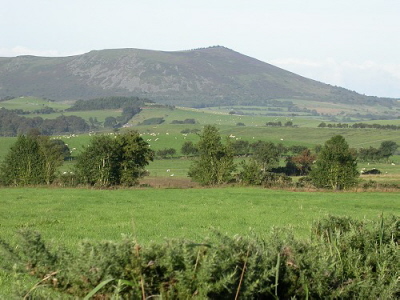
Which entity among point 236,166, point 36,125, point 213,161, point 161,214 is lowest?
point 36,125

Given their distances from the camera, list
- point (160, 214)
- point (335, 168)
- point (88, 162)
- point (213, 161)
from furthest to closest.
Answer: point (213, 161) → point (335, 168) → point (88, 162) → point (160, 214)

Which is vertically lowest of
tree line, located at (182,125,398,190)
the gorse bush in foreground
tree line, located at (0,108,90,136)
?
tree line, located at (0,108,90,136)

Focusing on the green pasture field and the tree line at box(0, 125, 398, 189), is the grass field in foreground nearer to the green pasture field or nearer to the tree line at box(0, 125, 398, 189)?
the green pasture field

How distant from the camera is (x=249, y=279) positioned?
4.50 metres

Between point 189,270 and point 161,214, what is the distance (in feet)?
58.1

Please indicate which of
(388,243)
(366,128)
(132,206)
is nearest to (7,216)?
(132,206)

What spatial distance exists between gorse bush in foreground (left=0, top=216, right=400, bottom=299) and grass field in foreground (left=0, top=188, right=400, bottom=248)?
23.3 ft

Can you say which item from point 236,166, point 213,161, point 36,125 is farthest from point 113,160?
point 36,125

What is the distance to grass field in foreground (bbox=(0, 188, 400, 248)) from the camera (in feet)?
53.8

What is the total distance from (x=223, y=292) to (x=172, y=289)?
1.32ft

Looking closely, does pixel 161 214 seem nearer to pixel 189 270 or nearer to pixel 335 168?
pixel 189 270

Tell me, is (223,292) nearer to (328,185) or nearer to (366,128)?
(328,185)

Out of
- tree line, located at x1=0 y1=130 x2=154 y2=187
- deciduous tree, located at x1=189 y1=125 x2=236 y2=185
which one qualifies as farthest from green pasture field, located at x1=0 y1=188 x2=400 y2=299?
deciduous tree, located at x1=189 y1=125 x2=236 y2=185

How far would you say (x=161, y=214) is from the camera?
21875mm
